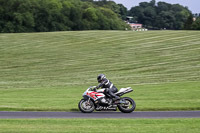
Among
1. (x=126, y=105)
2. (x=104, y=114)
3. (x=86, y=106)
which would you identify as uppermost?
(x=126, y=105)

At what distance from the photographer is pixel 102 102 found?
690 inches

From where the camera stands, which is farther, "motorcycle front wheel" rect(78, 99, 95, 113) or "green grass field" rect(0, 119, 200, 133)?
"motorcycle front wheel" rect(78, 99, 95, 113)

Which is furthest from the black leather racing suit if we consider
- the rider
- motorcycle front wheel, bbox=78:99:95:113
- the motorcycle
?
motorcycle front wheel, bbox=78:99:95:113

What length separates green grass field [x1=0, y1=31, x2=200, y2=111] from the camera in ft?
70.1

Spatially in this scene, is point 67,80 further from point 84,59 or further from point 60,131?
point 60,131

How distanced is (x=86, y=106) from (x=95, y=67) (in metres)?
24.3

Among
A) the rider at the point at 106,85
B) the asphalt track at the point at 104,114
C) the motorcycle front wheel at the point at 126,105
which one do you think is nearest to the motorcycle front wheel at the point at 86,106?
the asphalt track at the point at 104,114

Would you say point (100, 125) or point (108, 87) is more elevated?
point (108, 87)

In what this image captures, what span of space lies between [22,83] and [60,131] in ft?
73.0

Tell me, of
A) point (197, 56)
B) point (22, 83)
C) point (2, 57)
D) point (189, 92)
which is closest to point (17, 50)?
point (2, 57)

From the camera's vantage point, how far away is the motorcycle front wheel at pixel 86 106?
17.3 m

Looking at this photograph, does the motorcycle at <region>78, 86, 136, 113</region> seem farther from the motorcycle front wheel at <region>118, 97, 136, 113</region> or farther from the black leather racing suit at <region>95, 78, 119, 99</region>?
the black leather racing suit at <region>95, 78, 119, 99</region>

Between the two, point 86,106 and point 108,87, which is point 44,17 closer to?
point 108,87

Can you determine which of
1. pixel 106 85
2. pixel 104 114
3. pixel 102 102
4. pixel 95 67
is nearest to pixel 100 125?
pixel 104 114
